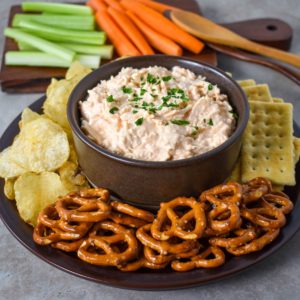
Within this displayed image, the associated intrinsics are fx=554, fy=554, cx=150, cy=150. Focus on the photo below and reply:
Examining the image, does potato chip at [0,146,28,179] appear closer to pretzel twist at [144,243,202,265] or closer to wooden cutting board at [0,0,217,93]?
pretzel twist at [144,243,202,265]

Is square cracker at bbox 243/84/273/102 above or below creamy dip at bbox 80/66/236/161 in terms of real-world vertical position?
below

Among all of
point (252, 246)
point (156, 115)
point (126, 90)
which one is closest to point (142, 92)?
point (126, 90)

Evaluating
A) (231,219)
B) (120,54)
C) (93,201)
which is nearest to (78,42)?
(120,54)

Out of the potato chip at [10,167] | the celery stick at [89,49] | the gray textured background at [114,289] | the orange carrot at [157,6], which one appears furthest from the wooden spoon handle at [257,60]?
A: the potato chip at [10,167]

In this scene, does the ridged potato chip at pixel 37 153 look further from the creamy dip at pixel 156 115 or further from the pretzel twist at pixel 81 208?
the pretzel twist at pixel 81 208

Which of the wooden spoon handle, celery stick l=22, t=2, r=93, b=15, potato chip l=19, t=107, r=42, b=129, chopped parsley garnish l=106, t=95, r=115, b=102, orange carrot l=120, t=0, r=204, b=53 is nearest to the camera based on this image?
chopped parsley garnish l=106, t=95, r=115, b=102

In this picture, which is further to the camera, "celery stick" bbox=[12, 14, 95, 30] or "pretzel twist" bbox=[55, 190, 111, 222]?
"celery stick" bbox=[12, 14, 95, 30]

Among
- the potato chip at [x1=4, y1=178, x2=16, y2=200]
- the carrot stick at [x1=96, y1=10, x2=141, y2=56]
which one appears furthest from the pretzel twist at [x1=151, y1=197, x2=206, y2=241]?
the carrot stick at [x1=96, y1=10, x2=141, y2=56]
